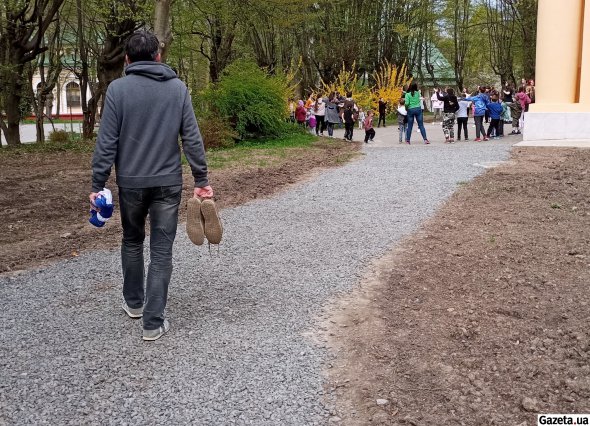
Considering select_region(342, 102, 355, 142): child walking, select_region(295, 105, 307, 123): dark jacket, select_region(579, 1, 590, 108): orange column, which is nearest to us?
select_region(579, 1, 590, 108): orange column

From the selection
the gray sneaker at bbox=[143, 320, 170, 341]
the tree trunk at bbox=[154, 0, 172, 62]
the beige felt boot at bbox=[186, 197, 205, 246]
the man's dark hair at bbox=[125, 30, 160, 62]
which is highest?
the tree trunk at bbox=[154, 0, 172, 62]

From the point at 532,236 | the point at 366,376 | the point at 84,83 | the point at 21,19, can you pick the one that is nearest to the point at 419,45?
the point at 84,83

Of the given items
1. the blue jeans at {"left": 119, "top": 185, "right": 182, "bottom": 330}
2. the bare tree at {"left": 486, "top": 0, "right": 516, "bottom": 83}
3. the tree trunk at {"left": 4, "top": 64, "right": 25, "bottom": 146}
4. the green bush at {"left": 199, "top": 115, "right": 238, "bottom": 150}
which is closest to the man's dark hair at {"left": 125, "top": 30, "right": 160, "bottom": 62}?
the blue jeans at {"left": 119, "top": 185, "right": 182, "bottom": 330}

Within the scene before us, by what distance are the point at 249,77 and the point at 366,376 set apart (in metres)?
17.4

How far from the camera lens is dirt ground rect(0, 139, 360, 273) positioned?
754 centimetres

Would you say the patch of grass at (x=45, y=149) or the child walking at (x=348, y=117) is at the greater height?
the child walking at (x=348, y=117)

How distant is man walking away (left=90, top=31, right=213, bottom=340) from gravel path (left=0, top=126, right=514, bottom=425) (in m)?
0.47

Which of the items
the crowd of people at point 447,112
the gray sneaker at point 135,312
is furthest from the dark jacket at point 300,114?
the gray sneaker at point 135,312

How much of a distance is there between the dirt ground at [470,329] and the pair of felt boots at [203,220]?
3.63 feet

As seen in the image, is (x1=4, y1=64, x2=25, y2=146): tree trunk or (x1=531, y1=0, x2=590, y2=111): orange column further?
(x1=4, y1=64, x2=25, y2=146): tree trunk

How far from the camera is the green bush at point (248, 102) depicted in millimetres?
19672

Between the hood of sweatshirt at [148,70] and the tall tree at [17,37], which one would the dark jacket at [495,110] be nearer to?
the tall tree at [17,37]

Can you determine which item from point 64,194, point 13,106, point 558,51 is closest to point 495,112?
point 558,51

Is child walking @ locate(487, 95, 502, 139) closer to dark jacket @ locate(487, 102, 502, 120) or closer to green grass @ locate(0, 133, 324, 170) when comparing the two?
dark jacket @ locate(487, 102, 502, 120)
